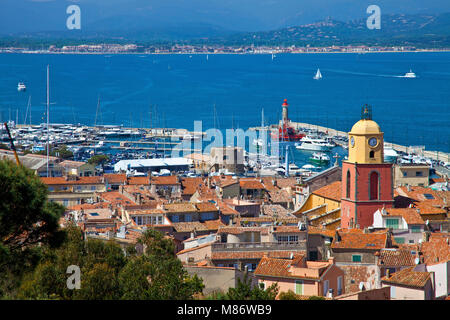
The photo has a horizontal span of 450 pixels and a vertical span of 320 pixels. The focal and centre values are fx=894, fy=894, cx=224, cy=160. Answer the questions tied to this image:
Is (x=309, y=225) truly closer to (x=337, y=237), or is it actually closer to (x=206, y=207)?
(x=337, y=237)

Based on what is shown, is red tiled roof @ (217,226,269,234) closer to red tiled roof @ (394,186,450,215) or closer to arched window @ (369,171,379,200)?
arched window @ (369,171,379,200)

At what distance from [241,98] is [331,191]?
355 feet

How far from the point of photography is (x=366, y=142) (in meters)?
22.9

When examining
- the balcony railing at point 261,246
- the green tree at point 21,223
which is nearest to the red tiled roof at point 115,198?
the balcony railing at point 261,246

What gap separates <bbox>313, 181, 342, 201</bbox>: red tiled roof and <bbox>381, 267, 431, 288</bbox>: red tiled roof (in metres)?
8.59

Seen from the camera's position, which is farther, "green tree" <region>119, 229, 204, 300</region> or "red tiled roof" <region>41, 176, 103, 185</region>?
"red tiled roof" <region>41, 176, 103, 185</region>

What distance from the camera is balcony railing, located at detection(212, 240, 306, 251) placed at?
60.6 feet

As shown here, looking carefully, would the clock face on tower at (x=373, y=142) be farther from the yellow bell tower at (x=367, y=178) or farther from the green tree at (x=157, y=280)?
the green tree at (x=157, y=280)

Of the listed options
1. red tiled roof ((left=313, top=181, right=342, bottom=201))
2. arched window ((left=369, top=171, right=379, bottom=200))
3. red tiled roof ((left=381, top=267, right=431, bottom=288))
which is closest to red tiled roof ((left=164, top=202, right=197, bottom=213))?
red tiled roof ((left=313, top=181, right=342, bottom=201))

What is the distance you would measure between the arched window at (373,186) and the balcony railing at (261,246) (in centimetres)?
475

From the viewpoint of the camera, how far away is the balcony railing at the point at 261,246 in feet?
60.6

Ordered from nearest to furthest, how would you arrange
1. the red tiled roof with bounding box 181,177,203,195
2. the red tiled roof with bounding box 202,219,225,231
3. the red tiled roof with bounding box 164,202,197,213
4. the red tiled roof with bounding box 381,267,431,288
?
1. the red tiled roof with bounding box 381,267,431,288
2. the red tiled roof with bounding box 202,219,225,231
3. the red tiled roof with bounding box 164,202,197,213
4. the red tiled roof with bounding box 181,177,203,195
